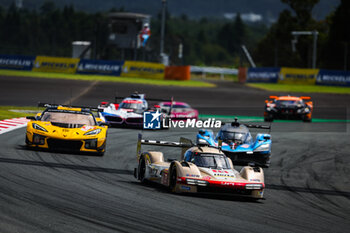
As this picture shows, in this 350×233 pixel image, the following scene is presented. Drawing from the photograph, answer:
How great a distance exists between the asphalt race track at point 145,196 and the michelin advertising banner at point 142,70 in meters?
35.7

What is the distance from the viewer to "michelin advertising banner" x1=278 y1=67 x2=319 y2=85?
60.9 meters

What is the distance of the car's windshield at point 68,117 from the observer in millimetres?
19578

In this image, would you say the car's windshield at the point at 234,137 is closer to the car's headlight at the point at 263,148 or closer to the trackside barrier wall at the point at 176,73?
the car's headlight at the point at 263,148

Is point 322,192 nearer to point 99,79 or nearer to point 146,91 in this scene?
point 146,91

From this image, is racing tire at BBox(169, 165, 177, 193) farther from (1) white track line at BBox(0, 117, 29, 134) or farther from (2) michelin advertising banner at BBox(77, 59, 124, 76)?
(2) michelin advertising banner at BBox(77, 59, 124, 76)

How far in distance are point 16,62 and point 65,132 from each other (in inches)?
1778

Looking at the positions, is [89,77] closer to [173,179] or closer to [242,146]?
[242,146]

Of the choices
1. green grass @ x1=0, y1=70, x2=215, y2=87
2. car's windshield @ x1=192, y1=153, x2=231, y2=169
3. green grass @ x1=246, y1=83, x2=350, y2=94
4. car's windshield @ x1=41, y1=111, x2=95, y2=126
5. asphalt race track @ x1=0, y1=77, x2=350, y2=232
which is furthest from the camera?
green grass @ x1=0, y1=70, x2=215, y2=87

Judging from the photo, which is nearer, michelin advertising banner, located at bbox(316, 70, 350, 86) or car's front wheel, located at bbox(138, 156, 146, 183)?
car's front wheel, located at bbox(138, 156, 146, 183)

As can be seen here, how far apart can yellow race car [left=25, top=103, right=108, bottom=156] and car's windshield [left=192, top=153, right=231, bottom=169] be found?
525 centimetres

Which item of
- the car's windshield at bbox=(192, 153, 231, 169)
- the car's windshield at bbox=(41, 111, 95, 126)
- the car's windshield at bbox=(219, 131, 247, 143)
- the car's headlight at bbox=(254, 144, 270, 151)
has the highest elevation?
the car's windshield at bbox=(41, 111, 95, 126)

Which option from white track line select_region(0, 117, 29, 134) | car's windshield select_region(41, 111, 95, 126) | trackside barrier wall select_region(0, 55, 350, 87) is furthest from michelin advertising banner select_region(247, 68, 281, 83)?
car's windshield select_region(41, 111, 95, 126)

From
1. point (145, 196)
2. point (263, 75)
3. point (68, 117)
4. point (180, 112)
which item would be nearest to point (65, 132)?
point (68, 117)

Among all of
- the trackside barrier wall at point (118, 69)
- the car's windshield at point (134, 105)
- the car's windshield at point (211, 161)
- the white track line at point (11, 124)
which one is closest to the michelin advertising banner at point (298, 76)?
the trackside barrier wall at point (118, 69)
